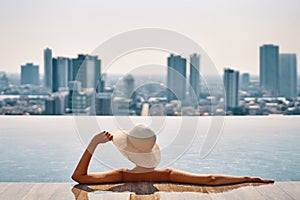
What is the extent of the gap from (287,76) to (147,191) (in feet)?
23.6

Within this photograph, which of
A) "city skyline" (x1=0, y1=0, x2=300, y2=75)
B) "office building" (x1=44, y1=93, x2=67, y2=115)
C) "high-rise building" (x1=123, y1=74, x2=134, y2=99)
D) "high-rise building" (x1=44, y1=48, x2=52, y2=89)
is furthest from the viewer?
"high-rise building" (x1=44, y1=48, x2=52, y2=89)

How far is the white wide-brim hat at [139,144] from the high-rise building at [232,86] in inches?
220

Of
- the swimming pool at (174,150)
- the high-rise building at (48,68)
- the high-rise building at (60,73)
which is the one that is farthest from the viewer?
the high-rise building at (48,68)

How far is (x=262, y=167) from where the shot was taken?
3771 mm

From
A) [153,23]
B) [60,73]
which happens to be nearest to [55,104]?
[60,73]

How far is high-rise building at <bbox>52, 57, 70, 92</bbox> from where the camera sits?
846 centimetres

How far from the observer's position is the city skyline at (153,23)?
764 cm

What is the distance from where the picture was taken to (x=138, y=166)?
2730 mm

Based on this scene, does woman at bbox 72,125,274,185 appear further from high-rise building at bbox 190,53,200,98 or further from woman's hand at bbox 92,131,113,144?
high-rise building at bbox 190,53,200,98

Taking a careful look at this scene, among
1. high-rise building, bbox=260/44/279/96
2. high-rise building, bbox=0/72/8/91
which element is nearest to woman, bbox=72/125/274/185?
high-rise building, bbox=0/72/8/91

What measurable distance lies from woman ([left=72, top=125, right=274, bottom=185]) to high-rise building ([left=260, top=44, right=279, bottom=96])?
21.0ft

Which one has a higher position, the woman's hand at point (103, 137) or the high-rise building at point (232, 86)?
the high-rise building at point (232, 86)

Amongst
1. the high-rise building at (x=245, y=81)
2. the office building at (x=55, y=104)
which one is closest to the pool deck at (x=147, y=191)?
the office building at (x=55, y=104)

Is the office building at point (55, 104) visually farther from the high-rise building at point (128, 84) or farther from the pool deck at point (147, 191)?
the pool deck at point (147, 191)
